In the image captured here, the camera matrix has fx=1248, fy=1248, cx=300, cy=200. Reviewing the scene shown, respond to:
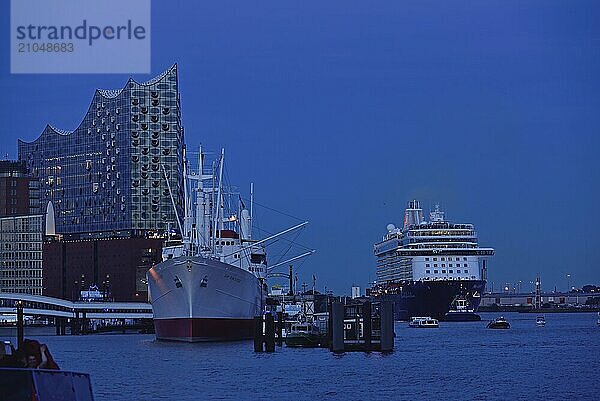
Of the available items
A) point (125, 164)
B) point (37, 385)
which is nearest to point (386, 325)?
point (37, 385)

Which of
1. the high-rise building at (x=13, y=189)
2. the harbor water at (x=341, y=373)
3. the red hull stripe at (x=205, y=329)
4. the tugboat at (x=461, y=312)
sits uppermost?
Result: the high-rise building at (x=13, y=189)

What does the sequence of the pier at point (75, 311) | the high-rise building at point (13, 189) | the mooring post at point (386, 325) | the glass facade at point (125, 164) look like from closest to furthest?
the mooring post at point (386, 325), the pier at point (75, 311), the glass facade at point (125, 164), the high-rise building at point (13, 189)

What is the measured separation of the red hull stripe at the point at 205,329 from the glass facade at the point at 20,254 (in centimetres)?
9811

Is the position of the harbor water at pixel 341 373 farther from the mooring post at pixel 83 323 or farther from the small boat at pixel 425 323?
the mooring post at pixel 83 323

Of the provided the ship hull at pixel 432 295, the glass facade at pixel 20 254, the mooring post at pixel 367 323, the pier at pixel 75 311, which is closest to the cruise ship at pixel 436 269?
the ship hull at pixel 432 295

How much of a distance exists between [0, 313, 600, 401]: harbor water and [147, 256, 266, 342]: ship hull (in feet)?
3.53

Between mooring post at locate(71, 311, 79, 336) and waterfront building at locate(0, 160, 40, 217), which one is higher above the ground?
waterfront building at locate(0, 160, 40, 217)

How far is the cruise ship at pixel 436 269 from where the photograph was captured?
143 meters

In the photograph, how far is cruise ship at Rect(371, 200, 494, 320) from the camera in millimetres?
142625

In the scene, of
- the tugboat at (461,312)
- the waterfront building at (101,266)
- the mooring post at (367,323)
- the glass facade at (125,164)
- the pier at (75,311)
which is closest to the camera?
the mooring post at (367,323)

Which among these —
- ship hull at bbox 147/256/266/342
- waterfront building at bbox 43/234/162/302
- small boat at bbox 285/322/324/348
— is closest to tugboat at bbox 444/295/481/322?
waterfront building at bbox 43/234/162/302

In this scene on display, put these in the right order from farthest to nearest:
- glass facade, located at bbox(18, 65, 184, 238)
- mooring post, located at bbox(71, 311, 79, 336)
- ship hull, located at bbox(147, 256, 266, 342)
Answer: glass facade, located at bbox(18, 65, 184, 238) → mooring post, located at bbox(71, 311, 79, 336) → ship hull, located at bbox(147, 256, 266, 342)

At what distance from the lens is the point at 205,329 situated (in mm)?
74562

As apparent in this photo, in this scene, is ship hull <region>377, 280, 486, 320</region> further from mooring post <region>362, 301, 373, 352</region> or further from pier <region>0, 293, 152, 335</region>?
mooring post <region>362, 301, 373, 352</region>
